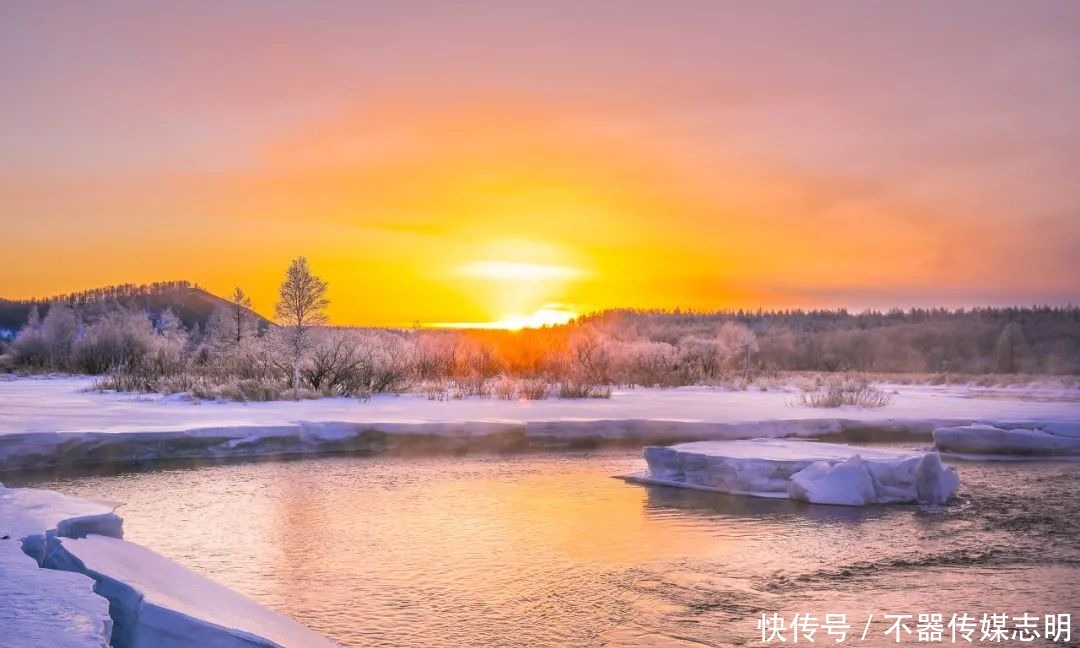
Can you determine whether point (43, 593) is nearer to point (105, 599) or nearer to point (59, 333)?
point (105, 599)

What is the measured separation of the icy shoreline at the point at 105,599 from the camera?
10.9ft

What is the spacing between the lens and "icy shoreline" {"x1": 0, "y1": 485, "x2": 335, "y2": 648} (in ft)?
10.9

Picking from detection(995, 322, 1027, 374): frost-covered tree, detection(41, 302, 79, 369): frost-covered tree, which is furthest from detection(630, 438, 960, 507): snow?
detection(995, 322, 1027, 374): frost-covered tree

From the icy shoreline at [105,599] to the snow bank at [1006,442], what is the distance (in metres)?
11.4

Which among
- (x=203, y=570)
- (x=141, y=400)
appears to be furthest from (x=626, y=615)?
(x=141, y=400)

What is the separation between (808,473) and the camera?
31.0 ft

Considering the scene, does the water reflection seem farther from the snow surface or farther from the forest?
the forest

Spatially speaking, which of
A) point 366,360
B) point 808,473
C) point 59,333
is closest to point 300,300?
point 366,360

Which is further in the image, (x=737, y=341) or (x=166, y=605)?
(x=737, y=341)

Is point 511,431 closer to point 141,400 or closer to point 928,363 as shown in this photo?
point 141,400

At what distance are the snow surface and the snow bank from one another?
3.12 feet

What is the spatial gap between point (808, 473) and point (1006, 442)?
5.24 meters

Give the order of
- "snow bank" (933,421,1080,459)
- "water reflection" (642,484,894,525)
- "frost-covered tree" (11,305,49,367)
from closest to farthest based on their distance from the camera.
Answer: "water reflection" (642,484,894,525) → "snow bank" (933,421,1080,459) → "frost-covered tree" (11,305,49,367)

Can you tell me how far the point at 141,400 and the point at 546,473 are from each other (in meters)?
10.4
